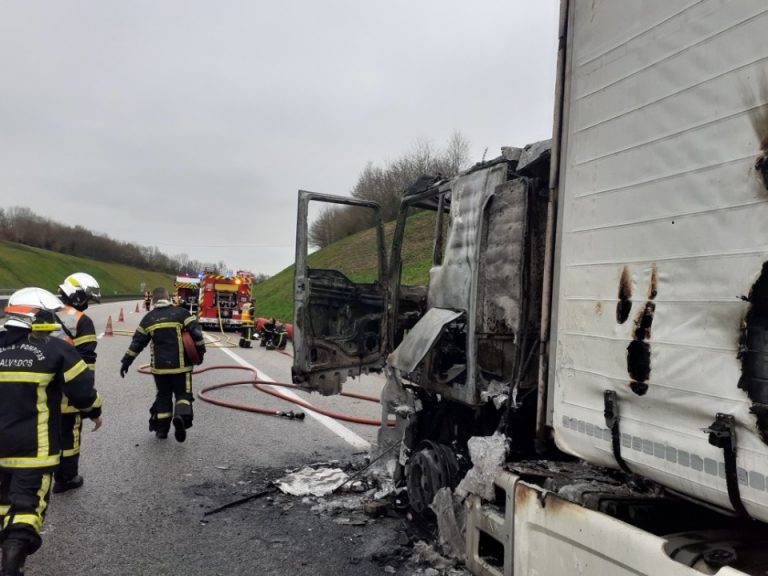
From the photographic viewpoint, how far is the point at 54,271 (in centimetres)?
7200

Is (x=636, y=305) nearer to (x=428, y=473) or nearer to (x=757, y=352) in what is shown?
(x=757, y=352)

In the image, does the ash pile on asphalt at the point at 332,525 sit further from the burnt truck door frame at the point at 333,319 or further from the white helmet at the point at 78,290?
the white helmet at the point at 78,290

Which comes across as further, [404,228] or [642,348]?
[404,228]

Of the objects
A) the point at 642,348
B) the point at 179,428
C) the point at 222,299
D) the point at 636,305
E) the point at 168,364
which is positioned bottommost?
the point at 179,428

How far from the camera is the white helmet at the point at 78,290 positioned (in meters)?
4.96

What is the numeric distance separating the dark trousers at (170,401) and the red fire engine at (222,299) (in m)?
13.7

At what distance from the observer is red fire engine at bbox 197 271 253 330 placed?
19750mm

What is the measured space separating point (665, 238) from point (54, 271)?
8242 cm

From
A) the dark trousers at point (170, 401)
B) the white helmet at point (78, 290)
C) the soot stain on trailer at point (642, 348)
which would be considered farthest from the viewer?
the dark trousers at point (170, 401)

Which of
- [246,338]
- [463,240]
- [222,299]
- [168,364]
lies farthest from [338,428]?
[222,299]

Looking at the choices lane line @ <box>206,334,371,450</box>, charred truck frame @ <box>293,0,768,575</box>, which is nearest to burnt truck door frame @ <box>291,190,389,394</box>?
charred truck frame @ <box>293,0,768,575</box>

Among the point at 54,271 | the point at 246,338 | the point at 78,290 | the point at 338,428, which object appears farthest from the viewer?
the point at 54,271

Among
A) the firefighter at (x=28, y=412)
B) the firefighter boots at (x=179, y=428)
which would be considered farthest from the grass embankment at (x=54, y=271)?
the firefighter at (x=28, y=412)

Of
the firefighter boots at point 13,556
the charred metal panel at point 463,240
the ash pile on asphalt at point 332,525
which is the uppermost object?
the charred metal panel at point 463,240
